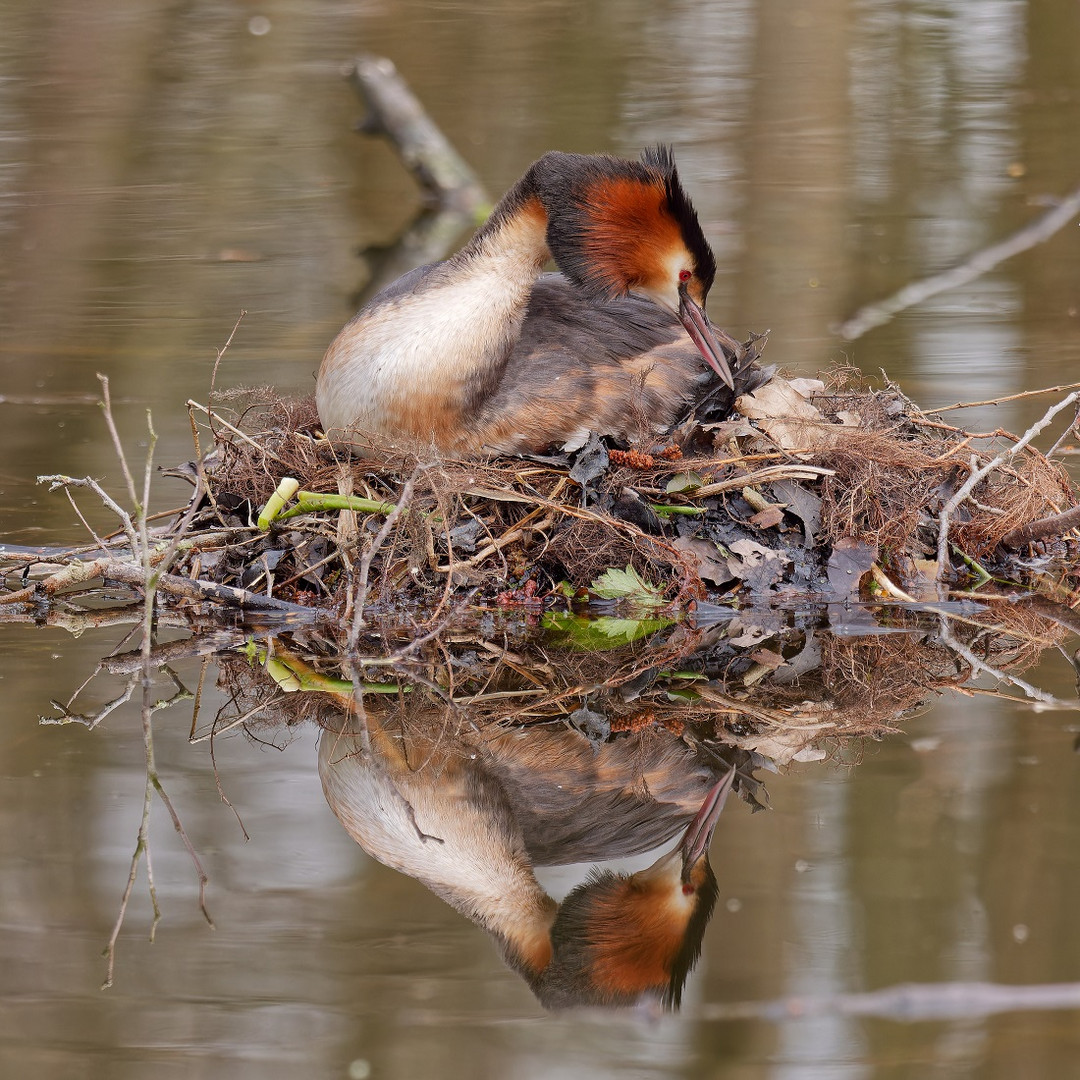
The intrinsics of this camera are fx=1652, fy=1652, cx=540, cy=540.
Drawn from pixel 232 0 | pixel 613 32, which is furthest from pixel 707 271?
pixel 232 0

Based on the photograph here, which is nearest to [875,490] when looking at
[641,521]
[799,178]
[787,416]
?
[787,416]

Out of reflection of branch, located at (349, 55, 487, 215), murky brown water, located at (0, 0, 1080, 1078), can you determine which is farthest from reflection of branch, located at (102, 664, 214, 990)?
reflection of branch, located at (349, 55, 487, 215)

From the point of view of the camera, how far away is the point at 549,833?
344cm

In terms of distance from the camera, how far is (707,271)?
4.99 metres

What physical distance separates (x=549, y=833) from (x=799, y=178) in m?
8.90

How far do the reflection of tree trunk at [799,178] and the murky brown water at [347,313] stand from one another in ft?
0.14

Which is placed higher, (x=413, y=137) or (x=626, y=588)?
(x=626, y=588)

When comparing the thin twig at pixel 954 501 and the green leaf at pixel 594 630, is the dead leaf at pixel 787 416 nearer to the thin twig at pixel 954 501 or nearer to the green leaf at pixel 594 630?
the thin twig at pixel 954 501

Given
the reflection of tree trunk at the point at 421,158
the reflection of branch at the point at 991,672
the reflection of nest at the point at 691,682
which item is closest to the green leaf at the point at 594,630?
the reflection of nest at the point at 691,682

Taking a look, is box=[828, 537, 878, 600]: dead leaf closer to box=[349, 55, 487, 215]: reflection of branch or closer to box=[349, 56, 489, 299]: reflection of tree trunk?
box=[349, 56, 489, 299]: reflection of tree trunk

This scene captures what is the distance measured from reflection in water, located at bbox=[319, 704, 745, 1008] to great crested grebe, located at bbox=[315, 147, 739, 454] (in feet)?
4.39

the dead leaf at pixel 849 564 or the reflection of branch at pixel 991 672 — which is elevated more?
the reflection of branch at pixel 991 672

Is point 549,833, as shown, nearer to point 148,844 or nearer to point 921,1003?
point 148,844

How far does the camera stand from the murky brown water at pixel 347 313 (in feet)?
8.72
